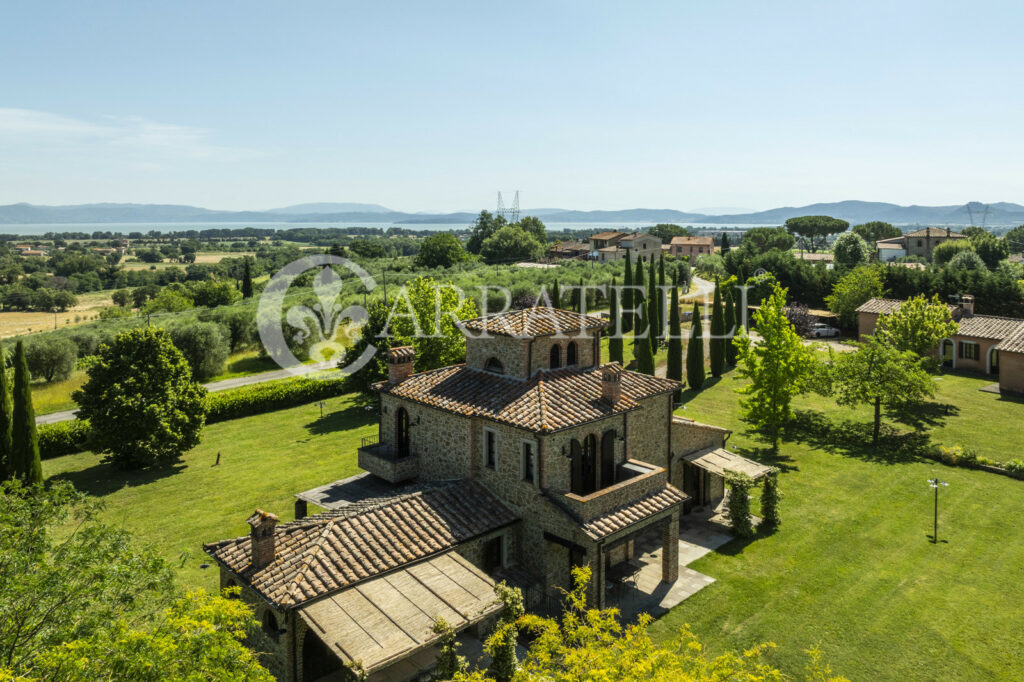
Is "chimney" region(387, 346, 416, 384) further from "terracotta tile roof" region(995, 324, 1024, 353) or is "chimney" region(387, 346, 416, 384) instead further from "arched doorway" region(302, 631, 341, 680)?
"terracotta tile roof" region(995, 324, 1024, 353)

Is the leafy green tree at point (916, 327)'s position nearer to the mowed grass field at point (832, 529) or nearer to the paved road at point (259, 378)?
the mowed grass field at point (832, 529)

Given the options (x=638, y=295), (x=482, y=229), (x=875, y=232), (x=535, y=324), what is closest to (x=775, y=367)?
(x=535, y=324)

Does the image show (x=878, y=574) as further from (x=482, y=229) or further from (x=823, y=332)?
(x=482, y=229)

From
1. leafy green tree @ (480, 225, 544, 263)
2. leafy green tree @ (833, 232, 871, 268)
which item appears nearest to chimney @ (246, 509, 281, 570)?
leafy green tree @ (833, 232, 871, 268)

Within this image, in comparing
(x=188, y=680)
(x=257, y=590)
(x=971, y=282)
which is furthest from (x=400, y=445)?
(x=971, y=282)

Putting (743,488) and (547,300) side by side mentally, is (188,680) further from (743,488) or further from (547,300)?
(547,300)
